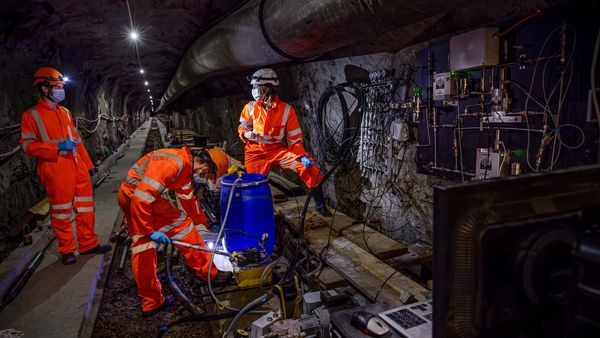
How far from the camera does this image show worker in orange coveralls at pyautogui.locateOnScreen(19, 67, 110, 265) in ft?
13.1

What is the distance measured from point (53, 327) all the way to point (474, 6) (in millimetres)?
4442

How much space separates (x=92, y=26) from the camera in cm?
694

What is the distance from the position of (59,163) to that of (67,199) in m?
0.42

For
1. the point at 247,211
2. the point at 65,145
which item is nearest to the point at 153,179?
the point at 247,211

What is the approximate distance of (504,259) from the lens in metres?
0.87

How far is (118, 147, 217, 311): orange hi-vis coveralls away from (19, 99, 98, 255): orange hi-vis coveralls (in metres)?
1.18

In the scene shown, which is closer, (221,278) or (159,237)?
(159,237)

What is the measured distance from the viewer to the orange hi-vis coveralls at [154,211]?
3.08m

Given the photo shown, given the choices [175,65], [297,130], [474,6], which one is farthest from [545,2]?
[175,65]

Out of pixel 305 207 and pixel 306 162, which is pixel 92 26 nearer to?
pixel 306 162

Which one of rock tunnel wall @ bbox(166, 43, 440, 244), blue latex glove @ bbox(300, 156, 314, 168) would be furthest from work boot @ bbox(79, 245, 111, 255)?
rock tunnel wall @ bbox(166, 43, 440, 244)

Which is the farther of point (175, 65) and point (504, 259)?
point (175, 65)

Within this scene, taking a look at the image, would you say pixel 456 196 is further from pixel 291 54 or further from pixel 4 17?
pixel 4 17

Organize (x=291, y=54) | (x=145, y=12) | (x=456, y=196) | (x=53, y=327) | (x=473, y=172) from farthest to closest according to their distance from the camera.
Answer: (x=145, y=12), (x=291, y=54), (x=473, y=172), (x=53, y=327), (x=456, y=196)
